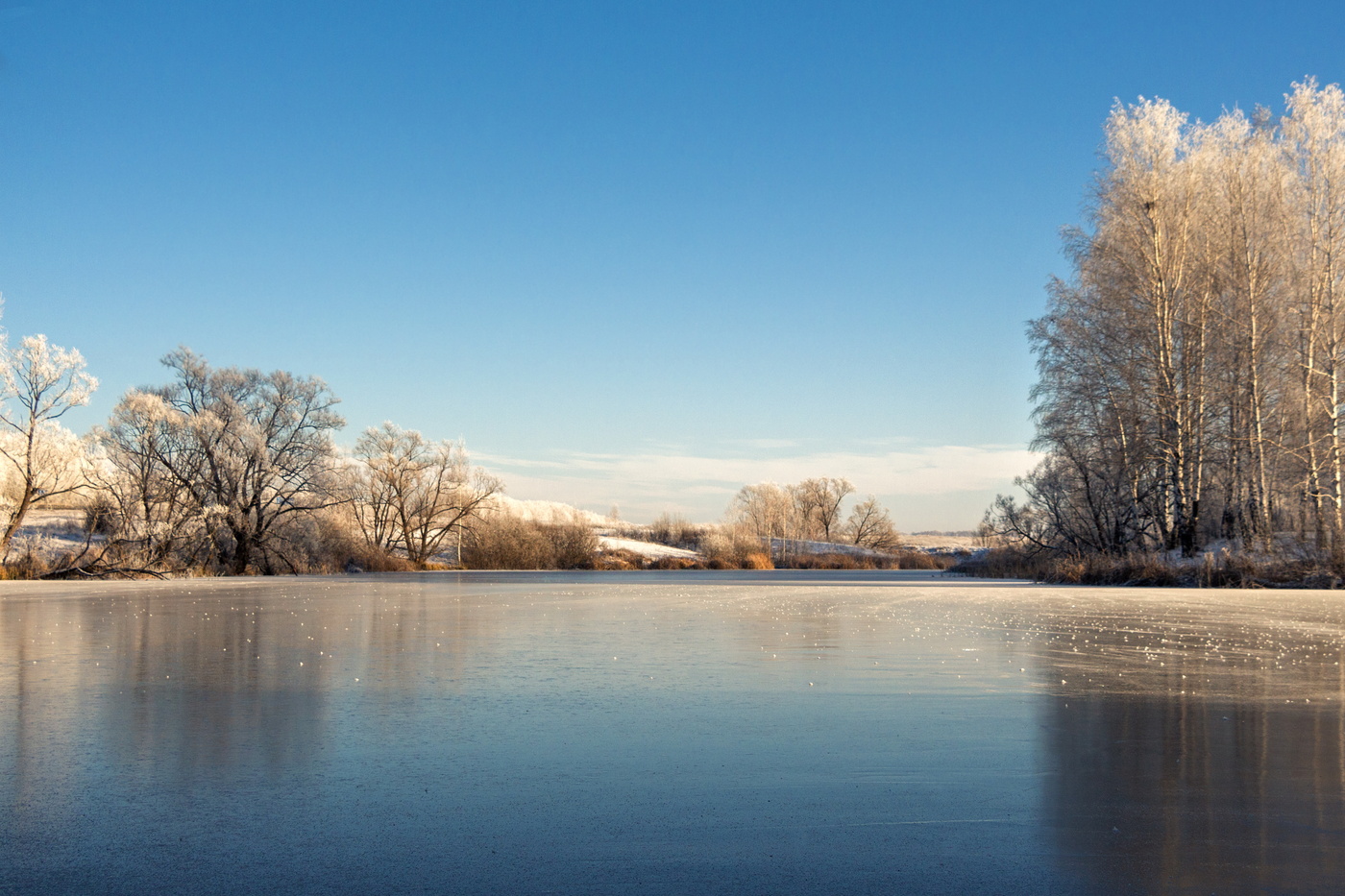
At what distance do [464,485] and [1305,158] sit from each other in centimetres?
2965

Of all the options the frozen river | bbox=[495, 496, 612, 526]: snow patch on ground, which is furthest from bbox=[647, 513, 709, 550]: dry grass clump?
the frozen river

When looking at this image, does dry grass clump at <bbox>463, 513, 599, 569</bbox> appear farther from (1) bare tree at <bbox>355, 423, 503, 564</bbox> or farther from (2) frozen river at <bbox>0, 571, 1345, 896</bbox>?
(2) frozen river at <bbox>0, 571, 1345, 896</bbox>

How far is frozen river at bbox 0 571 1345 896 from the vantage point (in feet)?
8.11

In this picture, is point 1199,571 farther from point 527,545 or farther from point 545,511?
point 545,511

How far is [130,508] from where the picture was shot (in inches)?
993

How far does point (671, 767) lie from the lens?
3508 millimetres

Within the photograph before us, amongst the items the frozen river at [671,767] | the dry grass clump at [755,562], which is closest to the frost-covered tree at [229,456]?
the dry grass clump at [755,562]

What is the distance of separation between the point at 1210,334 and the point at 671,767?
23.6m

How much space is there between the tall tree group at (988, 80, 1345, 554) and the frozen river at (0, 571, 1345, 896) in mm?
15691

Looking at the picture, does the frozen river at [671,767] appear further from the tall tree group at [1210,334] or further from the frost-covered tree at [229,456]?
the frost-covered tree at [229,456]

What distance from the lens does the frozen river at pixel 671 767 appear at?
247 cm

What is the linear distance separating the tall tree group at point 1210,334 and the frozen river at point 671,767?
15691 millimetres

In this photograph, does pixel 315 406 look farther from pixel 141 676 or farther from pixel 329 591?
pixel 141 676

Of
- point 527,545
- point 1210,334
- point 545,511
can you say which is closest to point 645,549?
point 527,545
